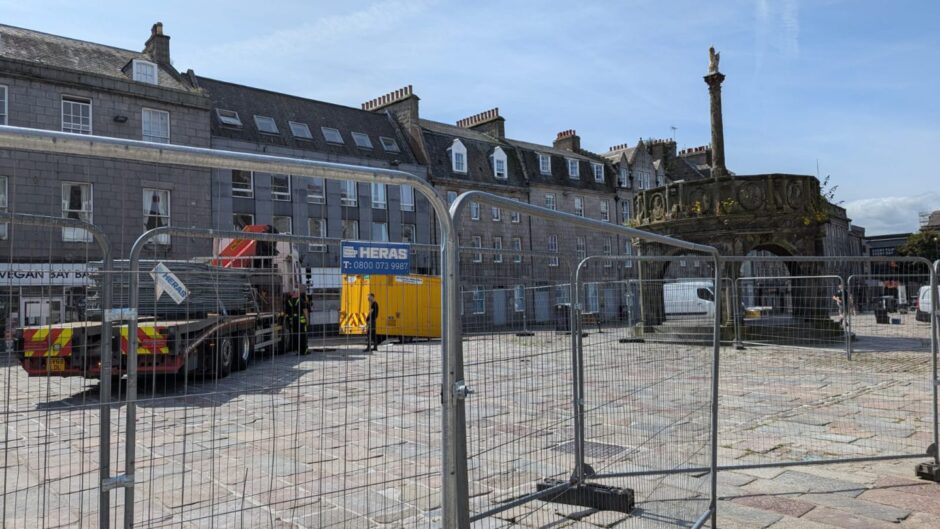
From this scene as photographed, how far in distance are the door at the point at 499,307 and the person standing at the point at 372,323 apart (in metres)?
0.71

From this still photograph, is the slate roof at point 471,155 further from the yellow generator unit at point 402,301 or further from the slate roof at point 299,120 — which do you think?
the yellow generator unit at point 402,301

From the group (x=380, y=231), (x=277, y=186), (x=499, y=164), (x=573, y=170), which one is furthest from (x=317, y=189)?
(x=573, y=170)

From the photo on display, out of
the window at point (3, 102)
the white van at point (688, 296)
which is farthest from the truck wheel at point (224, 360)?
the window at point (3, 102)

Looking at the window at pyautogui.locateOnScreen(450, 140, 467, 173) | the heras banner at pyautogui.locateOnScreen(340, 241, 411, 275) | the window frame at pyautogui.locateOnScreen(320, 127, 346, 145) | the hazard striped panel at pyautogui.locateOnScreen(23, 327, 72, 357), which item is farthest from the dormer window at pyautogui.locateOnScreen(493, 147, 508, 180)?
the heras banner at pyautogui.locateOnScreen(340, 241, 411, 275)

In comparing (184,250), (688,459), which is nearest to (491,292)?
(184,250)

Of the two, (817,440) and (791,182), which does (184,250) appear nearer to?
(817,440)

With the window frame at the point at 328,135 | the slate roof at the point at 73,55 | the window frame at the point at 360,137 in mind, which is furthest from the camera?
the window frame at the point at 360,137

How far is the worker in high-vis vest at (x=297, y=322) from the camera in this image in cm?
340

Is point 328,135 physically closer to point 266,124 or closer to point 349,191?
point 266,124

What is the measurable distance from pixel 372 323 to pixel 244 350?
4.09 ft

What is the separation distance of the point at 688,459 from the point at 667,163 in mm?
56968

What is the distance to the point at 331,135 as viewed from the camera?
34.8 m

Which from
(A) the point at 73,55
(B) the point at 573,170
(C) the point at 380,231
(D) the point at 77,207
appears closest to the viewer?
(D) the point at 77,207

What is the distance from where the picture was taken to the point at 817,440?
7.00 metres
